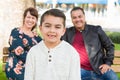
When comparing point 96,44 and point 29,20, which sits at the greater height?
point 29,20

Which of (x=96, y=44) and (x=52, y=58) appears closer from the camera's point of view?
(x=52, y=58)

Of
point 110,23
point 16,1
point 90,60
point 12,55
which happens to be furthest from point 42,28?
point 110,23

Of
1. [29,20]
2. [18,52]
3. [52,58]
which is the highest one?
[29,20]

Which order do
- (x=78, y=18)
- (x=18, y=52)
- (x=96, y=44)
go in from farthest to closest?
(x=18, y=52)
(x=96, y=44)
(x=78, y=18)

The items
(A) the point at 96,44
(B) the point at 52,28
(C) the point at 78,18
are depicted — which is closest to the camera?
(B) the point at 52,28

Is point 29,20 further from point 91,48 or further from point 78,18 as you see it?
point 91,48

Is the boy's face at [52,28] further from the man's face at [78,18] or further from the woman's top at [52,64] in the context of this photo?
the man's face at [78,18]

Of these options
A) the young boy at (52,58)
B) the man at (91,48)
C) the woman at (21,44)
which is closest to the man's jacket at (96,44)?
the man at (91,48)

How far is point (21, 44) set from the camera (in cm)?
532

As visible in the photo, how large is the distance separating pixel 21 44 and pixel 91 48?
95 cm

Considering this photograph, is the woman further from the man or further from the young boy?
the young boy

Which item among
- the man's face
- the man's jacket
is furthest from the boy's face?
the man's jacket

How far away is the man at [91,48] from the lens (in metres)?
5.05

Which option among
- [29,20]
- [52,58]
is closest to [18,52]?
[29,20]
